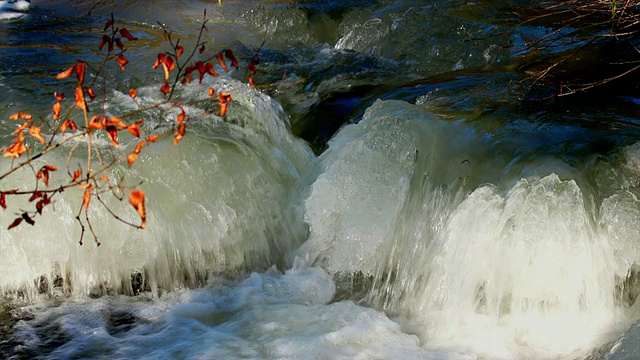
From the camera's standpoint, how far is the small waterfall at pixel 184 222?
15.3ft

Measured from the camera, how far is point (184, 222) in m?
4.89

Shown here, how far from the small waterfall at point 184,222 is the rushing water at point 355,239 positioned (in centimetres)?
1

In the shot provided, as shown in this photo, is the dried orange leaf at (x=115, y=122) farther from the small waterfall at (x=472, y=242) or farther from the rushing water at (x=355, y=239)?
the small waterfall at (x=472, y=242)

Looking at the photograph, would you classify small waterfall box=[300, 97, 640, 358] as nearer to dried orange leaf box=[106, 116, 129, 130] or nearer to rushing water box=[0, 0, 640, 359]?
rushing water box=[0, 0, 640, 359]

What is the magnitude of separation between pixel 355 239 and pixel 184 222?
1016mm

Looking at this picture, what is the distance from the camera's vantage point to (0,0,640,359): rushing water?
13.5ft

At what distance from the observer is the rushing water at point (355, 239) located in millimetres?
4109

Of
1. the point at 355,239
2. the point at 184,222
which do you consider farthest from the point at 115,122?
the point at 355,239

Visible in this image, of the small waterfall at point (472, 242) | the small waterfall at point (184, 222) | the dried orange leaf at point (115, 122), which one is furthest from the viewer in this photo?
the small waterfall at point (184, 222)

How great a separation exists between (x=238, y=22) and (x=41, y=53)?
222 cm

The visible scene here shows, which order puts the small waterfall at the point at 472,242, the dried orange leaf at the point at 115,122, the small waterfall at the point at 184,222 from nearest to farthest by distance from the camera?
the dried orange leaf at the point at 115,122 → the small waterfall at the point at 472,242 → the small waterfall at the point at 184,222

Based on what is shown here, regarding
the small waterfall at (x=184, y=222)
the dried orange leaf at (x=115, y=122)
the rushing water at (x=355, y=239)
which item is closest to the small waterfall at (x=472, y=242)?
the rushing water at (x=355, y=239)

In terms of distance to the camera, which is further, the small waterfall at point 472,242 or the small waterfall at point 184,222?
the small waterfall at point 184,222

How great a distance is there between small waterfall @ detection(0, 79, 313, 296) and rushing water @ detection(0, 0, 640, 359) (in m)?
0.01
